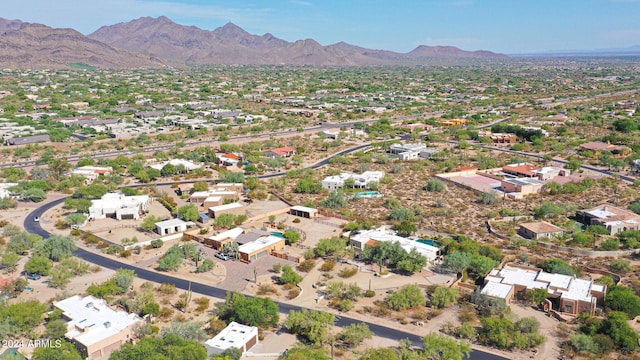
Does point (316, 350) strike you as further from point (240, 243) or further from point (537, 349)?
point (240, 243)

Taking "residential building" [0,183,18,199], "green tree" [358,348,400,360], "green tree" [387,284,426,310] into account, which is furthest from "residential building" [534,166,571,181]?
"residential building" [0,183,18,199]

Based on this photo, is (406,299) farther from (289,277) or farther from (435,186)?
(435,186)

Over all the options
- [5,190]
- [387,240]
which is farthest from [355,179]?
[5,190]

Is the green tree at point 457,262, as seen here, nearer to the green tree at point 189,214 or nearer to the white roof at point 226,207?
the white roof at point 226,207

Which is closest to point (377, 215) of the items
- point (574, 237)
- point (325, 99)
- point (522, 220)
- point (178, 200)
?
point (522, 220)

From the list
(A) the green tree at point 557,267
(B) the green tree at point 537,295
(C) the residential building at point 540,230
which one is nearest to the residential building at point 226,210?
(C) the residential building at point 540,230
